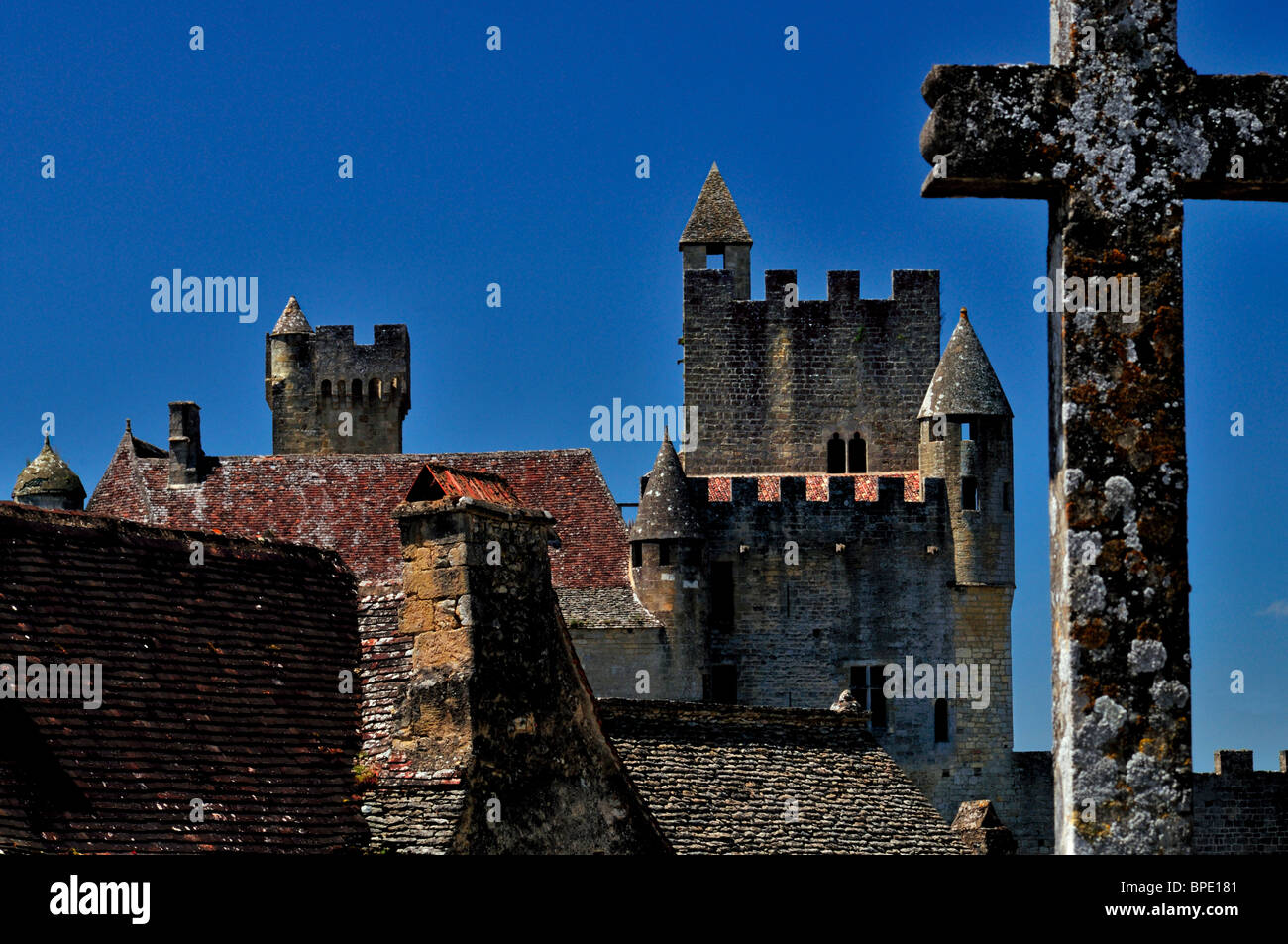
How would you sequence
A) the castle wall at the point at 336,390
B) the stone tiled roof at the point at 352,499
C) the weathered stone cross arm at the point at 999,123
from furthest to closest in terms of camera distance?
the castle wall at the point at 336,390 → the stone tiled roof at the point at 352,499 → the weathered stone cross arm at the point at 999,123

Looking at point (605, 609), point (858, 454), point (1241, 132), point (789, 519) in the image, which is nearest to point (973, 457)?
point (858, 454)

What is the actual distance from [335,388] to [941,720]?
2335 cm

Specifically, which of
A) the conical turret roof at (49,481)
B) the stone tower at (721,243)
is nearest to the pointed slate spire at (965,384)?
the stone tower at (721,243)

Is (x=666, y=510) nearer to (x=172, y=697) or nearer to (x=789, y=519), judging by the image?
(x=789, y=519)

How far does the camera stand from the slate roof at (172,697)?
17156mm

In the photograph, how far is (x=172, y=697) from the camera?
18609mm

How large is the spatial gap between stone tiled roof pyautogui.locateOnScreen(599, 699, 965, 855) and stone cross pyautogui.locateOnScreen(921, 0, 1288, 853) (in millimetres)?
20271

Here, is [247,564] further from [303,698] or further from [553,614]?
[553,614]

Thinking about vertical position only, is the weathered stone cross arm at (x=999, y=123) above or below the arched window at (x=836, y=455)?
below

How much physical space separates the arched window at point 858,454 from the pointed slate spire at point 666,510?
20.0 feet

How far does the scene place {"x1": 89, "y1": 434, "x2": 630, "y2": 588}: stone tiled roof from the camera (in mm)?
48219

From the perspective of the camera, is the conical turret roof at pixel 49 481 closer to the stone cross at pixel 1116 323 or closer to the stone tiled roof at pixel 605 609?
the stone tiled roof at pixel 605 609

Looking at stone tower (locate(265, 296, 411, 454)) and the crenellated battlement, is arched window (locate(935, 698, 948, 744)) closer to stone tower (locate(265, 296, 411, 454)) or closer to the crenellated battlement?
the crenellated battlement
